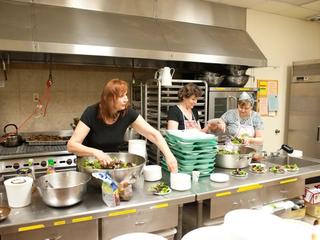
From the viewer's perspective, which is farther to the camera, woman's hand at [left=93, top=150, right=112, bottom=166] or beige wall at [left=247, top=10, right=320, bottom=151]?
beige wall at [left=247, top=10, right=320, bottom=151]

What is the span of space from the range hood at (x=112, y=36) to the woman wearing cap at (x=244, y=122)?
0.77 m

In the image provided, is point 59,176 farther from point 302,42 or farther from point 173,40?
point 302,42

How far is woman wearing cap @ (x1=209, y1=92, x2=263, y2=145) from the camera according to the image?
2.55 metres

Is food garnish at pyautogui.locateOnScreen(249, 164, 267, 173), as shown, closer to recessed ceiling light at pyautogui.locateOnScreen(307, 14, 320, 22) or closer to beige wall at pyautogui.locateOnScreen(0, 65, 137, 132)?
beige wall at pyautogui.locateOnScreen(0, 65, 137, 132)

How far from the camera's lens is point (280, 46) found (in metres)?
4.30

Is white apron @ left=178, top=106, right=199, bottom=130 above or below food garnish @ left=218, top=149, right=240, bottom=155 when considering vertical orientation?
above

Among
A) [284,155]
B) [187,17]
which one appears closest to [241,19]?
[187,17]

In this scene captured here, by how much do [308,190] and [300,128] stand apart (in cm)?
225

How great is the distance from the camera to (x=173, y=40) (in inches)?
121

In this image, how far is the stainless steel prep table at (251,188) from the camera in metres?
1.72

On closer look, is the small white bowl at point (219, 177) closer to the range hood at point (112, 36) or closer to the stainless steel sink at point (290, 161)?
the stainless steel sink at point (290, 161)

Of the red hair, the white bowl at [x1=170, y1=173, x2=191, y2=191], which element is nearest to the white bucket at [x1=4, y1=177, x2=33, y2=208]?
the red hair

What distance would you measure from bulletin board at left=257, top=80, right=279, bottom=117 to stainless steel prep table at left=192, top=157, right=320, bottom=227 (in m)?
2.11

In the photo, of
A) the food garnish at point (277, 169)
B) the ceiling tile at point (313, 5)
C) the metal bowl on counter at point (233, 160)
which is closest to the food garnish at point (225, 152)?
the metal bowl on counter at point (233, 160)
